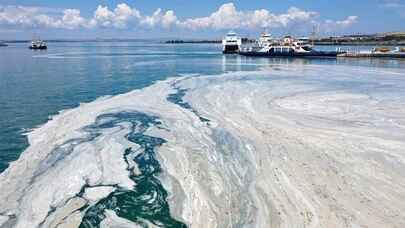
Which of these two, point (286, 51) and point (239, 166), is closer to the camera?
point (239, 166)

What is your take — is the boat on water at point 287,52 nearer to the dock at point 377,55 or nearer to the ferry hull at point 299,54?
the ferry hull at point 299,54

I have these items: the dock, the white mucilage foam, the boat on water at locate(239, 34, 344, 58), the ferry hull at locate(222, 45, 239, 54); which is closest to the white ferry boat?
the boat on water at locate(239, 34, 344, 58)

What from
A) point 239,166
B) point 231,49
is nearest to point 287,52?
point 231,49

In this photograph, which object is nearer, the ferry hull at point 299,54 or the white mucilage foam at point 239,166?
the white mucilage foam at point 239,166

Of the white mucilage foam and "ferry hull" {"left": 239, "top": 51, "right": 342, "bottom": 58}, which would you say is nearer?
the white mucilage foam

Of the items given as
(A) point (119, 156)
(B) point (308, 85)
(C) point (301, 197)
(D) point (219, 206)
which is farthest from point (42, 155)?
(B) point (308, 85)

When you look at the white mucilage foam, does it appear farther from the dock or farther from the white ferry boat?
the white ferry boat

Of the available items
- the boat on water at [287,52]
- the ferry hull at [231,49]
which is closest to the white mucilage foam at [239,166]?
the boat on water at [287,52]

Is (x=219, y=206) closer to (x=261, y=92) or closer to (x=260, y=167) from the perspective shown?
(x=260, y=167)

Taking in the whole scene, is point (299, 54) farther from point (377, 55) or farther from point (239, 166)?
point (239, 166)
